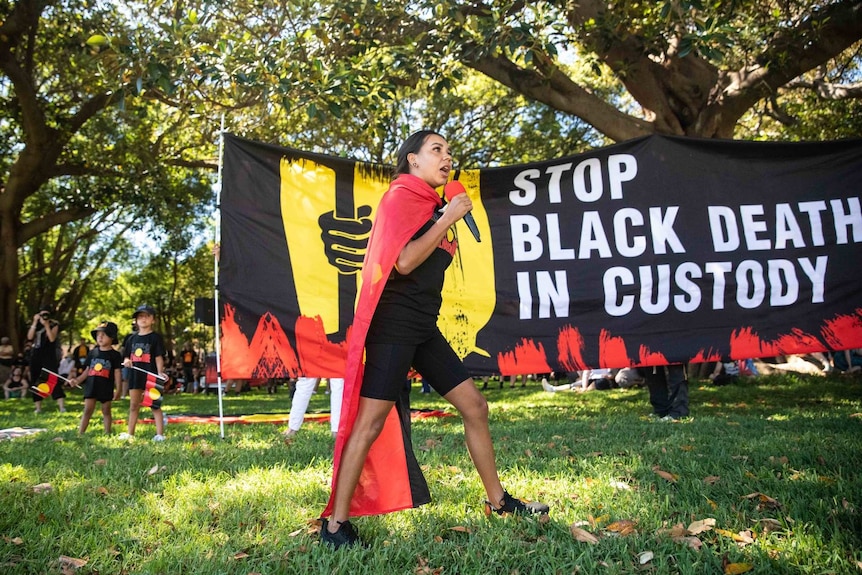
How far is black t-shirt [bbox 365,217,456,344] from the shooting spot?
11.6 ft

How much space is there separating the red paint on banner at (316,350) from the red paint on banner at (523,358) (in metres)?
1.64

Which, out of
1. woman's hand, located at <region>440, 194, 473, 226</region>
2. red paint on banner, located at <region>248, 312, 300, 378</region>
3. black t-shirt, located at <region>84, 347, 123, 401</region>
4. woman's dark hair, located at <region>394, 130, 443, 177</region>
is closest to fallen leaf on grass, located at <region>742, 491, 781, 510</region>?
woman's hand, located at <region>440, 194, 473, 226</region>

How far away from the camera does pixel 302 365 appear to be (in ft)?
23.1

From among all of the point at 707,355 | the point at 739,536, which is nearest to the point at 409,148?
the point at 739,536

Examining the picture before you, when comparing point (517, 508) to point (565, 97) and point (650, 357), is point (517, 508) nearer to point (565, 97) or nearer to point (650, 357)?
point (650, 357)

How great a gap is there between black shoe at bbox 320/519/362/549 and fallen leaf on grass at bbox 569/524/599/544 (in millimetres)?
1035

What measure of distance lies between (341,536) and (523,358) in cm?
414

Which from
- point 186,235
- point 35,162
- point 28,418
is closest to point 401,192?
point 28,418

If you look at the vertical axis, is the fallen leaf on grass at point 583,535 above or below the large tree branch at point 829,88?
below

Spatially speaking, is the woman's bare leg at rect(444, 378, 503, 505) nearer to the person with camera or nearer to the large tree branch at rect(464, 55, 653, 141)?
the large tree branch at rect(464, 55, 653, 141)

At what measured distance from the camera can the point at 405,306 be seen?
3555mm

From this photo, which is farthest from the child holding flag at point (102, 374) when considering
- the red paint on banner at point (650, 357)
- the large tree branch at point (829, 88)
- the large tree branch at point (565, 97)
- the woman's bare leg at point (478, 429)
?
the large tree branch at point (829, 88)

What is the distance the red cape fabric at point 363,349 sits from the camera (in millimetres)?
3451

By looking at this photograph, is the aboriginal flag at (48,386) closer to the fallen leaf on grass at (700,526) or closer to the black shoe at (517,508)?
the black shoe at (517,508)
